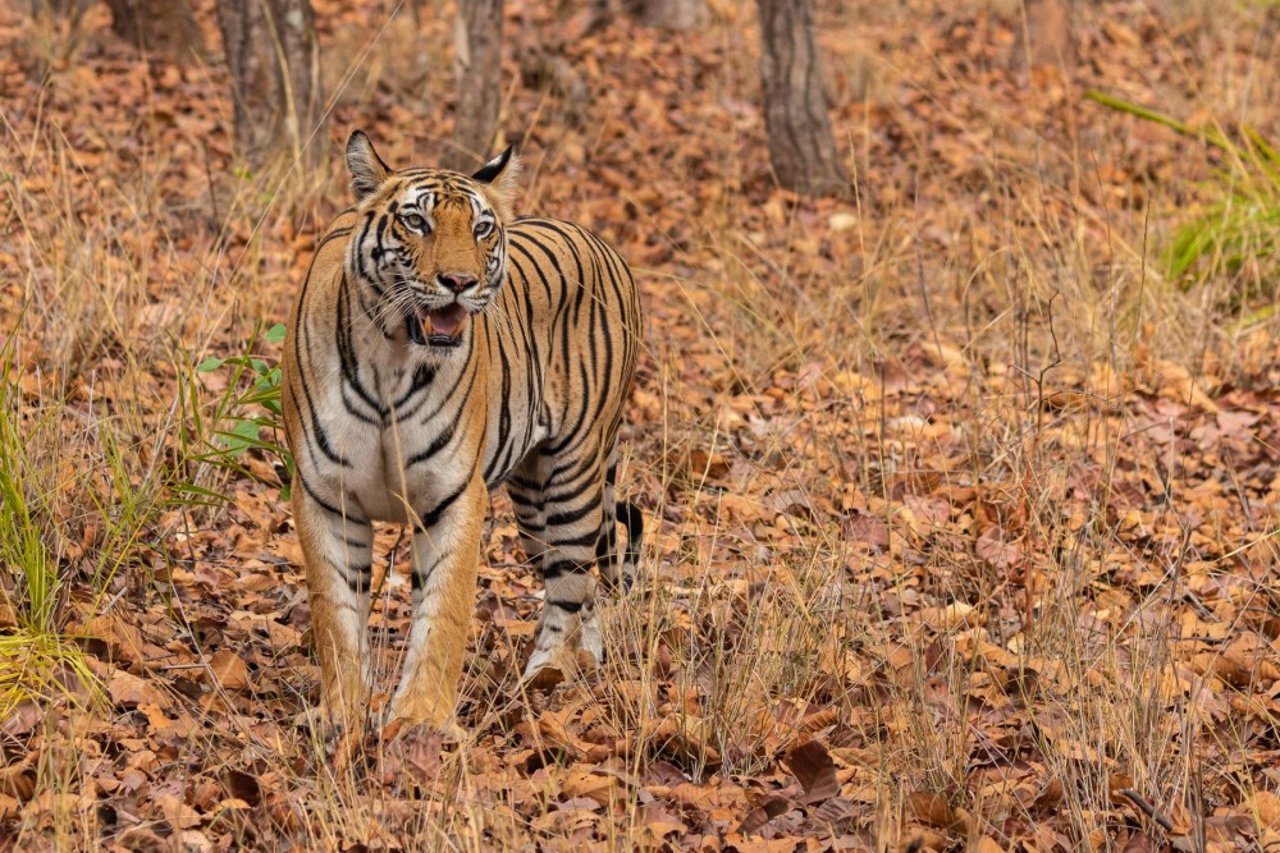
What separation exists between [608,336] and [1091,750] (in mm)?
1934

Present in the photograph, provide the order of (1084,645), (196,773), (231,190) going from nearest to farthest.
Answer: (196,773)
(1084,645)
(231,190)

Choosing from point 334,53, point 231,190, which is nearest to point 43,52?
point 334,53

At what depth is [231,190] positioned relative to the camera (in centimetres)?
859

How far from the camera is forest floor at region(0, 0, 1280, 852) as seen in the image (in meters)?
3.77

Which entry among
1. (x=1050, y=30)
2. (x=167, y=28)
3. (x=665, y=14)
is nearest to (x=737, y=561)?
(x=167, y=28)

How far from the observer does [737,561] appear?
4965 millimetres

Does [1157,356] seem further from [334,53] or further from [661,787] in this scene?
[334,53]

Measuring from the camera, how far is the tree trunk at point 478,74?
9.23 m

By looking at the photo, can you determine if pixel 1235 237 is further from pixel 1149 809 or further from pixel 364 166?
pixel 364 166

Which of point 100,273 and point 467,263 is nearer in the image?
point 467,263

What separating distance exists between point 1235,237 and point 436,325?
16.7 feet

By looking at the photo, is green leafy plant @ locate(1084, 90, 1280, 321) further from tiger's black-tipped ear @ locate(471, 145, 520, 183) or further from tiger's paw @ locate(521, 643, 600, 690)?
tiger's black-tipped ear @ locate(471, 145, 520, 183)

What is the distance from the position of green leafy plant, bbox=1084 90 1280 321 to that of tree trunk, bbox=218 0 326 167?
3.94m

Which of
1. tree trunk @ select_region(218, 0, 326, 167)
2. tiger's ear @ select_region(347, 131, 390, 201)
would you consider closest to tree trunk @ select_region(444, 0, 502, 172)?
tree trunk @ select_region(218, 0, 326, 167)
